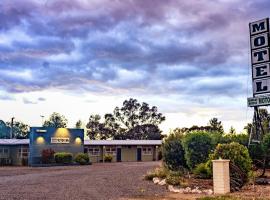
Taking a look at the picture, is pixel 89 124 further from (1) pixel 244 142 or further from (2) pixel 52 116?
(1) pixel 244 142

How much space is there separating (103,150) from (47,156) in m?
11.1

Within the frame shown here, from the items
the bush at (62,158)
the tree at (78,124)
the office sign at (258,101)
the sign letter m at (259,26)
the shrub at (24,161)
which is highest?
the sign letter m at (259,26)

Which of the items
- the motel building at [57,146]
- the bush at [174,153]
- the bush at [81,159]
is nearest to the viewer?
the bush at [174,153]

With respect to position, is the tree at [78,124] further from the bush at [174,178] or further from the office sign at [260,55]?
the bush at [174,178]

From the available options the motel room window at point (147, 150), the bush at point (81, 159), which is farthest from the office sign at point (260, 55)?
the motel room window at point (147, 150)

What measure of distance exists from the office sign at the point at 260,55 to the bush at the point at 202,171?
713 cm

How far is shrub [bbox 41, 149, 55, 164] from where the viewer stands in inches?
1843

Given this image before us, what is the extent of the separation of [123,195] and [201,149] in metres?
7.34

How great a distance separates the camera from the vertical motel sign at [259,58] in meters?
25.4

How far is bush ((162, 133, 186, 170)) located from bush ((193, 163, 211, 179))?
2490mm

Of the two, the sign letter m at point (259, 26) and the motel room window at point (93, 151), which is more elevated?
the sign letter m at point (259, 26)

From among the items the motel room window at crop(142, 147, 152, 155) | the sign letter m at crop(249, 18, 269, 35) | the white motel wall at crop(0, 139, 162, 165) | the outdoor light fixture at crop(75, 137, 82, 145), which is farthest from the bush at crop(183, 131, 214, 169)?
the motel room window at crop(142, 147, 152, 155)

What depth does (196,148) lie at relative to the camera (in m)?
22.7

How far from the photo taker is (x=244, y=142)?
84.7ft
